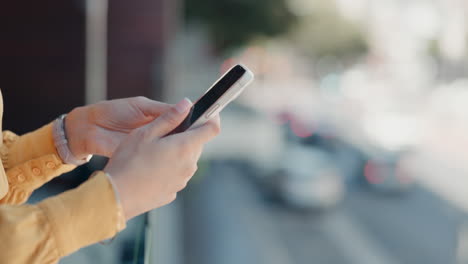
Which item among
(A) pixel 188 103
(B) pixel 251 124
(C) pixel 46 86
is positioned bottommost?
(B) pixel 251 124

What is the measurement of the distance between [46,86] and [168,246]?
244cm

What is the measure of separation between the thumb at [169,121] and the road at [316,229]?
5.78m

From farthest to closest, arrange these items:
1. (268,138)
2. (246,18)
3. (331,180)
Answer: (246,18)
(268,138)
(331,180)

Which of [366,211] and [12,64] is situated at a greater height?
[12,64]

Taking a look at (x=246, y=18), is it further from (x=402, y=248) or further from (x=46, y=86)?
(x=46, y=86)

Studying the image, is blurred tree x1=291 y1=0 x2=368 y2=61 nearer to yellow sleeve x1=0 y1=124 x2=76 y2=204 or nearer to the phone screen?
yellow sleeve x1=0 y1=124 x2=76 y2=204

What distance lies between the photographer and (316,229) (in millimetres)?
8664

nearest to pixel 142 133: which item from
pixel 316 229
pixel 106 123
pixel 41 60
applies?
pixel 106 123

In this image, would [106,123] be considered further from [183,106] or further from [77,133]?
[183,106]

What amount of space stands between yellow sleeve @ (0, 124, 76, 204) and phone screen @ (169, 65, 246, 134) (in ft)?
1.39

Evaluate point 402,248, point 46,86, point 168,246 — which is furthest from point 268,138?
point 46,86

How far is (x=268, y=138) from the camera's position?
13.7 metres

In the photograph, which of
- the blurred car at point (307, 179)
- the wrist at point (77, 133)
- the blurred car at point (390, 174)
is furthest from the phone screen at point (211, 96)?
the blurred car at point (390, 174)

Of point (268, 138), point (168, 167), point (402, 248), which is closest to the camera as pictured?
point (168, 167)
